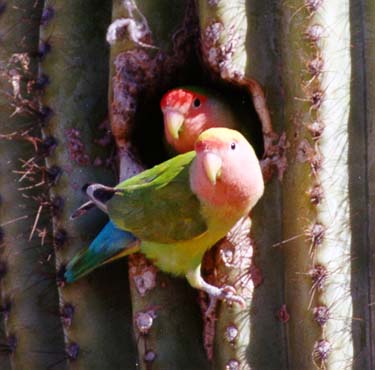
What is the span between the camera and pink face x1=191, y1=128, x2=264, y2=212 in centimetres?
281

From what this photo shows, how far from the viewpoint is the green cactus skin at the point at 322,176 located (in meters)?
2.80

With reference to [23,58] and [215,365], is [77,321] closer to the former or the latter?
[215,365]

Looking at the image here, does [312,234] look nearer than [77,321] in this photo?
Yes

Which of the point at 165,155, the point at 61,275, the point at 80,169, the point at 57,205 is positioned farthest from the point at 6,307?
the point at 165,155

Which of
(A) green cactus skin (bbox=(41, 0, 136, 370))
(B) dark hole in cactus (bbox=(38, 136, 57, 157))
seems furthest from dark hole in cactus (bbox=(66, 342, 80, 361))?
(B) dark hole in cactus (bbox=(38, 136, 57, 157))

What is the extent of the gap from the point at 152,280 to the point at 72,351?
326 millimetres

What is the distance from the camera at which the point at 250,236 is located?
9.75 feet

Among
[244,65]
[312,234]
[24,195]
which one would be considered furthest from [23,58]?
[312,234]

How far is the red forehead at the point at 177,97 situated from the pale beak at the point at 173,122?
0.03 m

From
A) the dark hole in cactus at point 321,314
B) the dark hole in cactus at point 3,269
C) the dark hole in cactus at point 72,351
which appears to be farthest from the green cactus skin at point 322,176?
the dark hole in cactus at point 3,269

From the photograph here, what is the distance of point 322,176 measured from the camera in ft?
9.21

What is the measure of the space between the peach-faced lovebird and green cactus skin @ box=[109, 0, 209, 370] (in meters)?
0.11

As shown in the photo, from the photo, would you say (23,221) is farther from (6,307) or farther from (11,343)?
(11,343)

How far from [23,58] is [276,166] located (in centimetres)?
90
